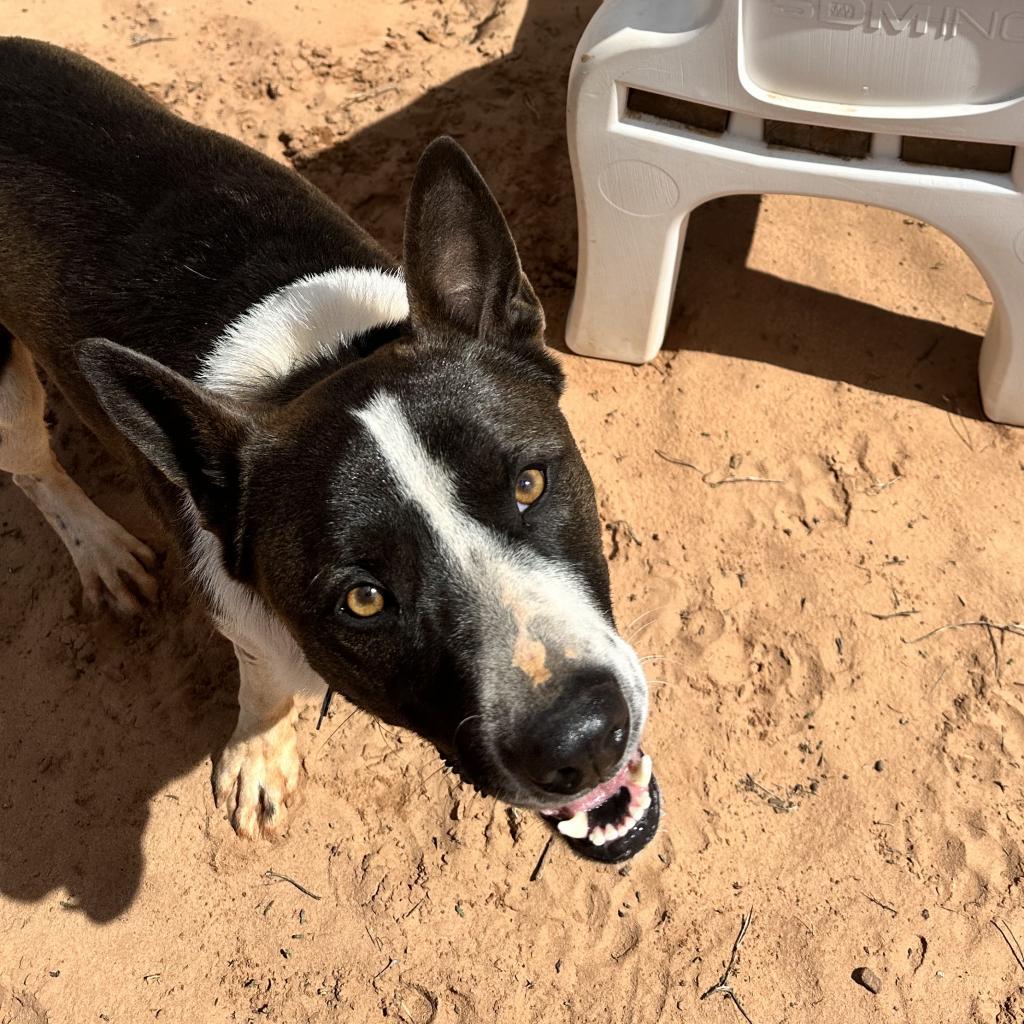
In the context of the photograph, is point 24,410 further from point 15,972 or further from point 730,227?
point 730,227

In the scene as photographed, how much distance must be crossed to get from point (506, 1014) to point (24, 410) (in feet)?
10.8

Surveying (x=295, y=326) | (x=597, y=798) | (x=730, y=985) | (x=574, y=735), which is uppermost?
(x=295, y=326)

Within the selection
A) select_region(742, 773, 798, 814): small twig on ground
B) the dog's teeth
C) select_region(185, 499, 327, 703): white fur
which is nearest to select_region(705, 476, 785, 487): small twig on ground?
select_region(742, 773, 798, 814): small twig on ground

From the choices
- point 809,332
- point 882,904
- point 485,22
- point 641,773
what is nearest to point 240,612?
point 641,773

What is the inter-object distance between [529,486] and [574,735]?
0.70 meters

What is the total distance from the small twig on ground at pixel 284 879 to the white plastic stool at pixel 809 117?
3.19 meters

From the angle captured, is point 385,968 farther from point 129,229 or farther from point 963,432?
point 963,432

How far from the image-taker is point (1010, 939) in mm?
3555

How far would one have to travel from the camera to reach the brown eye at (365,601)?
98.7 inches

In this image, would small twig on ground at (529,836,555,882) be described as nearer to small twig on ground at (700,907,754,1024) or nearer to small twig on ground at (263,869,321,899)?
small twig on ground at (700,907,754,1024)

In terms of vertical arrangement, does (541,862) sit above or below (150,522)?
below

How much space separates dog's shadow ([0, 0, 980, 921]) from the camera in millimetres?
4145

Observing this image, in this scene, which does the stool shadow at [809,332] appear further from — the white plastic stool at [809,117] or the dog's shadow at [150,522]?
the white plastic stool at [809,117]

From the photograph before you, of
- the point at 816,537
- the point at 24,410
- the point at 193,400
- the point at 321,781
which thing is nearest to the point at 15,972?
the point at 321,781
